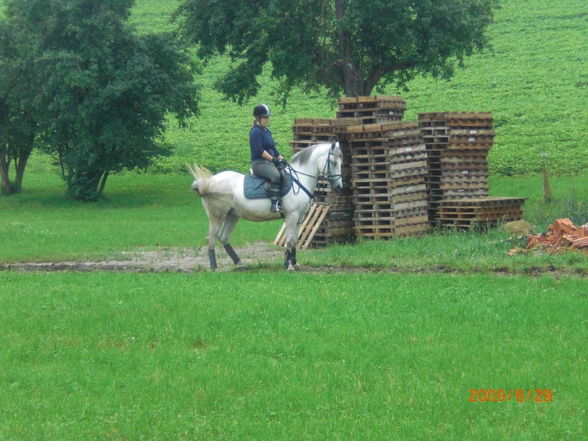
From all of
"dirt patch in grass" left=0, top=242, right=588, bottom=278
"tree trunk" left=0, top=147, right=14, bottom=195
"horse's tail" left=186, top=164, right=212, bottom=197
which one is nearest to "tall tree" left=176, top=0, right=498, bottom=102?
"tree trunk" left=0, top=147, right=14, bottom=195

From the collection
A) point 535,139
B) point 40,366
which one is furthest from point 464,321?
point 535,139

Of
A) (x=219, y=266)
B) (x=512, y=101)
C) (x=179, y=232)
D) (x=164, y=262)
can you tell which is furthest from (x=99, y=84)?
(x=512, y=101)

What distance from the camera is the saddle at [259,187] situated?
20312 millimetres

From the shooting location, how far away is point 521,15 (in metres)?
84.3

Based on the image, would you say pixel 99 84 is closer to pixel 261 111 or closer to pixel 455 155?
pixel 455 155

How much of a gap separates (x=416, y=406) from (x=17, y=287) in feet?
31.7

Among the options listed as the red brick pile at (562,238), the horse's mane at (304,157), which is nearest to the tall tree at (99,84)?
the horse's mane at (304,157)

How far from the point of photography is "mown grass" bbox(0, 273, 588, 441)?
379 inches

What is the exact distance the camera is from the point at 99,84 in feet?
142

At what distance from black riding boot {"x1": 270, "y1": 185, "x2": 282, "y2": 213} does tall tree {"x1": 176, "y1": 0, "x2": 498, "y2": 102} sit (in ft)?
58.2

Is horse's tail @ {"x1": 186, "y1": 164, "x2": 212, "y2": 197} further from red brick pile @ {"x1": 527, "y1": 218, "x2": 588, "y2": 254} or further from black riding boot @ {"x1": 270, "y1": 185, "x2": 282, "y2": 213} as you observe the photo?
red brick pile @ {"x1": 527, "y1": 218, "x2": 588, "y2": 254}

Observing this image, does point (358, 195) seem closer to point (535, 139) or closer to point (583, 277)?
point (583, 277)

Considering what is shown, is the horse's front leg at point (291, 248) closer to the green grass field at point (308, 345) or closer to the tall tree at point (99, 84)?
the green grass field at point (308, 345)
